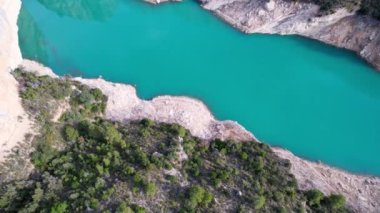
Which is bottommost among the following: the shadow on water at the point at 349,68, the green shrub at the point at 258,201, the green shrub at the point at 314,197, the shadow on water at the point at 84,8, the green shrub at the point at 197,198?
the green shrub at the point at 197,198

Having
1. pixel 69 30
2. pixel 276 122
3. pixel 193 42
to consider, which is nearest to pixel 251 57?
pixel 193 42

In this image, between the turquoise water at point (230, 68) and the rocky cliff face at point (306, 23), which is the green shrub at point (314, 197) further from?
the rocky cliff face at point (306, 23)

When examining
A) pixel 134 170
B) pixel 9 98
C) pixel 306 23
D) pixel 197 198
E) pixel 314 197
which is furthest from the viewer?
pixel 306 23

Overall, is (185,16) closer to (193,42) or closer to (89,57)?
(193,42)

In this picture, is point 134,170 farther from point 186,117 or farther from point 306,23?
point 306,23

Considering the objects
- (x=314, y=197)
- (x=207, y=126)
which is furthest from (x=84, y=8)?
(x=314, y=197)

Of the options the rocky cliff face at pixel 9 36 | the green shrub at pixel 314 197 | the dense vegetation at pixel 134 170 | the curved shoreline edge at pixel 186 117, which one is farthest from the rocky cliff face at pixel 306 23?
the rocky cliff face at pixel 9 36
